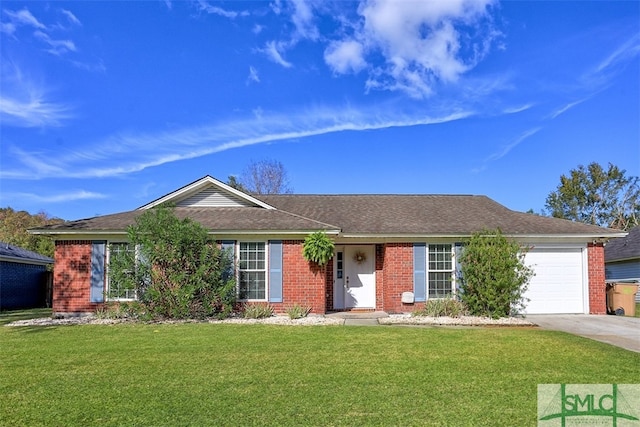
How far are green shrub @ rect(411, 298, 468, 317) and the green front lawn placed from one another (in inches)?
99.3

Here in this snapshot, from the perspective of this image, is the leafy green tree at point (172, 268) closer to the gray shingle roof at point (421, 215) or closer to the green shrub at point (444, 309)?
the gray shingle roof at point (421, 215)

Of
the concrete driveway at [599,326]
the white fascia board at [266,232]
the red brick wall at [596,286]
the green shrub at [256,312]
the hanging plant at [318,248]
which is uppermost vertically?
the white fascia board at [266,232]

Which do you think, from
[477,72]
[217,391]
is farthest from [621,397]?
[477,72]

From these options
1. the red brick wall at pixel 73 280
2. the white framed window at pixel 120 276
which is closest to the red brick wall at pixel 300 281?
the white framed window at pixel 120 276

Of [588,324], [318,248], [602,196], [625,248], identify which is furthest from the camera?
[602,196]

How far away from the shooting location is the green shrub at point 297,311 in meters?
13.1

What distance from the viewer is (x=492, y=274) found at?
12.9m

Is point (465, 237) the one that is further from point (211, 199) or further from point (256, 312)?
point (211, 199)

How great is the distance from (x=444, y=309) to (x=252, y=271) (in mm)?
6064

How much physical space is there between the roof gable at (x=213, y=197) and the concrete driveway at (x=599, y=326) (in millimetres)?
9826

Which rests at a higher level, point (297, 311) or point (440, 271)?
point (440, 271)

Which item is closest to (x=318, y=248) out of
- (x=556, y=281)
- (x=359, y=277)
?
(x=359, y=277)

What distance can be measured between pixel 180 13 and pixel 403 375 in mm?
12819

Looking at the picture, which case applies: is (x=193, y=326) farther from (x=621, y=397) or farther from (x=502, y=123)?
(x=502, y=123)
